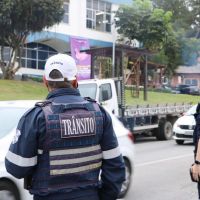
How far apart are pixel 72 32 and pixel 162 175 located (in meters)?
35.3

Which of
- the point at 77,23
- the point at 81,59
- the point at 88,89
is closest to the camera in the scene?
the point at 88,89

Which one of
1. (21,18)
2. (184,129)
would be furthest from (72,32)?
(184,129)

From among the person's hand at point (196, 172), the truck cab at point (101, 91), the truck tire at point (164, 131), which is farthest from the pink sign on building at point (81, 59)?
the person's hand at point (196, 172)

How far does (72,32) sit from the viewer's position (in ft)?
145

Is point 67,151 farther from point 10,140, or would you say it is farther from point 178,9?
point 178,9

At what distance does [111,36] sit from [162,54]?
17.5 ft

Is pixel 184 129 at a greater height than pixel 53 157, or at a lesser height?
lesser

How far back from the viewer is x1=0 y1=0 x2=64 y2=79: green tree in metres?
30.0

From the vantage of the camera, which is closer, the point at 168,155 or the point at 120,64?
the point at 168,155

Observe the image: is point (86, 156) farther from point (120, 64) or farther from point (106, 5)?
point (106, 5)

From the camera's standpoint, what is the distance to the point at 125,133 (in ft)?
25.3

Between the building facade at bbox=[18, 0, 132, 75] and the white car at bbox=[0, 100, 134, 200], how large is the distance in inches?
1314

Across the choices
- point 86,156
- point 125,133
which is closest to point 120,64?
point 125,133

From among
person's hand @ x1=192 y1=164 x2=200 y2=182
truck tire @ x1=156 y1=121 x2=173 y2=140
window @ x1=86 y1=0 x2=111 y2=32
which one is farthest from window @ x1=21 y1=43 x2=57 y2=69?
person's hand @ x1=192 y1=164 x2=200 y2=182
